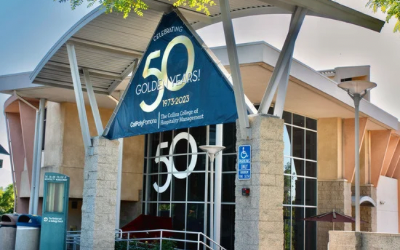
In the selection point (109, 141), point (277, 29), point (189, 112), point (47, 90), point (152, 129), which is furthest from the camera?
point (277, 29)

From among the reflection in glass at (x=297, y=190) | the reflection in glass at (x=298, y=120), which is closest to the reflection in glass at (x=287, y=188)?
the reflection in glass at (x=297, y=190)

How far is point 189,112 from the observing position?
558 inches

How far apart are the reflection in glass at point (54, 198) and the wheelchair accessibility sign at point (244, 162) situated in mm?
7833

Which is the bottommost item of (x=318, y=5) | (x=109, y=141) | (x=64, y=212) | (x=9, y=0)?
(x=64, y=212)

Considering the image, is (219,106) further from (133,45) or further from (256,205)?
Answer: (133,45)

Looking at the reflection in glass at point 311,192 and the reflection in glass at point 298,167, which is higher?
the reflection in glass at point 298,167

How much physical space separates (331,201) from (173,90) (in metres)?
17.5

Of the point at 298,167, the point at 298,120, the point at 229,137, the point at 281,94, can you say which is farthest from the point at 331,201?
the point at 281,94

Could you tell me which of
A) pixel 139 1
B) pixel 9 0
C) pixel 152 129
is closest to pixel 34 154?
pixel 152 129

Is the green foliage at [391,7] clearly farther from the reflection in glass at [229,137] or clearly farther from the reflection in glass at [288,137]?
the reflection in glass at [288,137]

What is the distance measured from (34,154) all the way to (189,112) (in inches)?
697

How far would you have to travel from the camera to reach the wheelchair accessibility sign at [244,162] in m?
12.0

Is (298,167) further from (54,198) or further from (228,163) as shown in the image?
(54,198)

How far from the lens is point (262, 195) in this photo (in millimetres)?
11727
